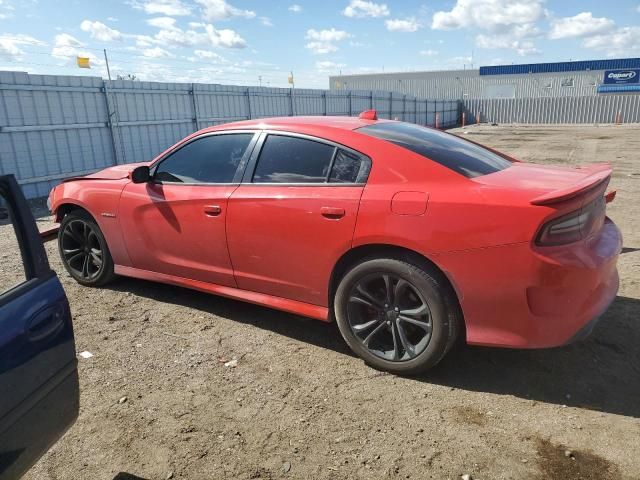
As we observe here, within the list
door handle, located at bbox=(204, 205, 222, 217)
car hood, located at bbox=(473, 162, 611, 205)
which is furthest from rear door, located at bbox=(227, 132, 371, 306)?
car hood, located at bbox=(473, 162, 611, 205)

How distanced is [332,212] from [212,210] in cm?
103

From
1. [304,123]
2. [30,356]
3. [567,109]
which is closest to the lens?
[30,356]

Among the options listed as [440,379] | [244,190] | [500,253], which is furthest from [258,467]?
[244,190]

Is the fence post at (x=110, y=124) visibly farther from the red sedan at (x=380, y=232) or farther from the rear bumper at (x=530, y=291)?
the rear bumper at (x=530, y=291)

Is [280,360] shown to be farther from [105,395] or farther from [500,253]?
[500,253]

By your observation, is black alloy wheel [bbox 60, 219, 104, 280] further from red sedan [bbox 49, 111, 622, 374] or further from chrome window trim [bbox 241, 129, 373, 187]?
chrome window trim [bbox 241, 129, 373, 187]

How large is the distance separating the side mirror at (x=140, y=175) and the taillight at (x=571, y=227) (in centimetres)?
302

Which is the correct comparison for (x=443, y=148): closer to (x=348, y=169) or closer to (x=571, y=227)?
(x=348, y=169)

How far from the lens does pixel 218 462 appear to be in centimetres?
241

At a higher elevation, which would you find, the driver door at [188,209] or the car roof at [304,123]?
the car roof at [304,123]

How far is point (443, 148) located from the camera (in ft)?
11.0

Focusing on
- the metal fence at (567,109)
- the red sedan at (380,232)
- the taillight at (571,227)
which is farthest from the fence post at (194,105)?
the metal fence at (567,109)

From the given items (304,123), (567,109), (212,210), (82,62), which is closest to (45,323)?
(212,210)

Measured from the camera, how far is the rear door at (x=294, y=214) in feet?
10.3
